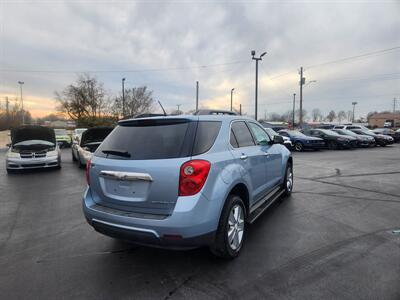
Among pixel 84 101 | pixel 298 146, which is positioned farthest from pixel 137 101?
pixel 298 146

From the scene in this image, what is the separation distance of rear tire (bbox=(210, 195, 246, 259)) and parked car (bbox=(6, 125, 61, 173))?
9131 mm

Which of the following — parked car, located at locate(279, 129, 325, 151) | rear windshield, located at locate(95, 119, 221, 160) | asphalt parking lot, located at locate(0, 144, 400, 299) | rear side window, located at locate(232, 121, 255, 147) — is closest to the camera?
asphalt parking lot, located at locate(0, 144, 400, 299)

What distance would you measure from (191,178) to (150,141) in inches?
28.3

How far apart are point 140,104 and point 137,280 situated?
5287 cm

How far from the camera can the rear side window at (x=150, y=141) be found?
3006mm

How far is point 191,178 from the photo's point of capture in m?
2.81

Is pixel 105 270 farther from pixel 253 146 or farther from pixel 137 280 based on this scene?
pixel 253 146

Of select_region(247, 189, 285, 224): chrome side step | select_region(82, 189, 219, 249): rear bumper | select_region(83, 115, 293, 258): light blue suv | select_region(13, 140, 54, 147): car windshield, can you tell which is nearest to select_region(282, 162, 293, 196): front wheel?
select_region(247, 189, 285, 224): chrome side step

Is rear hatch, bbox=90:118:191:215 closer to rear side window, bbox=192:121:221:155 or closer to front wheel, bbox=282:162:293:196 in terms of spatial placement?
rear side window, bbox=192:121:221:155

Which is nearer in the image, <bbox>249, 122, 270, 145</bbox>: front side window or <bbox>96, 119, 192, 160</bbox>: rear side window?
<bbox>96, 119, 192, 160</bbox>: rear side window

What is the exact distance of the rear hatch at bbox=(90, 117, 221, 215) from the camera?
2861 mm

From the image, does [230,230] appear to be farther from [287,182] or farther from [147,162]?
[287,182]

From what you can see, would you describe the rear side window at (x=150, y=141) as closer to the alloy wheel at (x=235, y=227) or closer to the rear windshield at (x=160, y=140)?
the rear windshield at (x=160, y=140)

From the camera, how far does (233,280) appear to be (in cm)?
291
